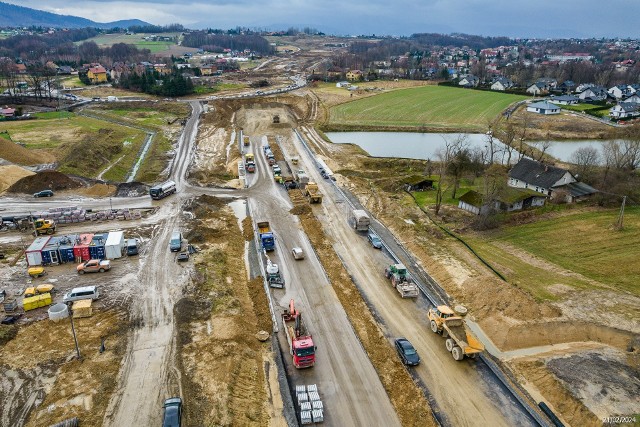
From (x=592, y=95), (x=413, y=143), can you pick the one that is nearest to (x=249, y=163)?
(x=413, y=143)

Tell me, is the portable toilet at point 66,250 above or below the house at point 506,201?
below

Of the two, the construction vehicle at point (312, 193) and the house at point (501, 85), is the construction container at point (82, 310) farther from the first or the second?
the house at point (501, 85)

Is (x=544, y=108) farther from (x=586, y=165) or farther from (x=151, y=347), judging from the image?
(x=151, y=347)

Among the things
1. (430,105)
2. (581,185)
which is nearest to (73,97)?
(430,105)

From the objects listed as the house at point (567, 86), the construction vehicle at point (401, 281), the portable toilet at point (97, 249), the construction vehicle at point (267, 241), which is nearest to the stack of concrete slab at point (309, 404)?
the construction vehicle at point (401, 281)

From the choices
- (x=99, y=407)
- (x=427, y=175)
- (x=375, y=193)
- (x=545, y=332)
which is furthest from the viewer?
(x=427, y=175)

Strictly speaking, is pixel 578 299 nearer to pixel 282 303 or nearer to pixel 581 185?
pixel 282 303
